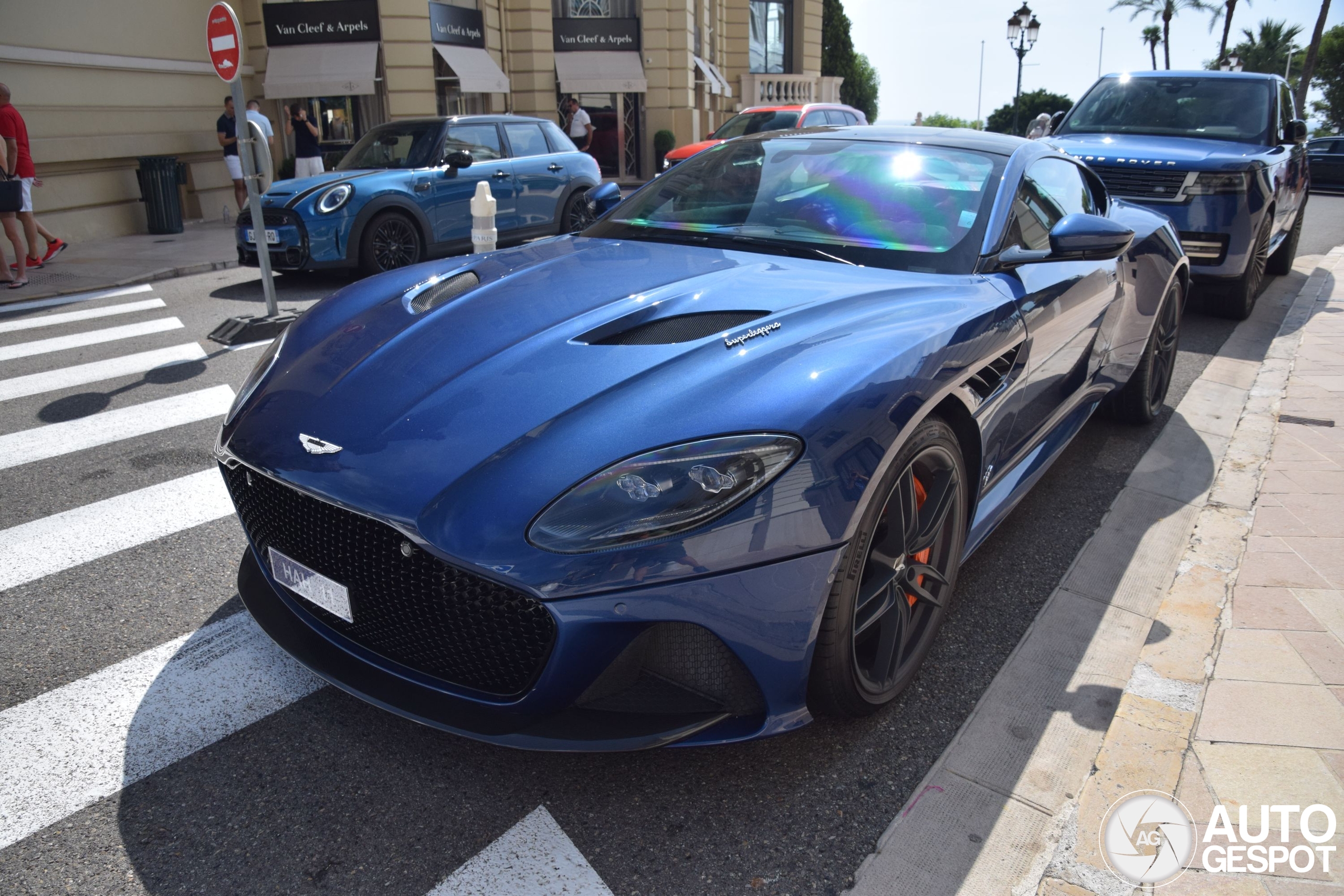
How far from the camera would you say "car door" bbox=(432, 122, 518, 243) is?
30.7ft

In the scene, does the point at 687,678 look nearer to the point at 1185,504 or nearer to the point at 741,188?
the point at 741,188

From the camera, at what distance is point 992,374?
272 centimetres

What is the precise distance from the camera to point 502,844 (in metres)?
2.06

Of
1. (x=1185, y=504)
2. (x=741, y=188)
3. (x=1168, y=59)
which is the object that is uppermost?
(x=1168, y=59)

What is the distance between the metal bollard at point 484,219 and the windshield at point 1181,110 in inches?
207

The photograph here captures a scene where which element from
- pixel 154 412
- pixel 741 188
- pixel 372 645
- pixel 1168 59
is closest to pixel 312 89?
pixel 154 412

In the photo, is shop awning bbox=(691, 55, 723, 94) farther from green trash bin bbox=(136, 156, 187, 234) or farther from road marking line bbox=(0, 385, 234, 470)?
road marking line bbox=(0, 385, 234, 470)

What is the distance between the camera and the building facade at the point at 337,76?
1288 cm

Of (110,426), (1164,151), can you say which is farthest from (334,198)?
(1164,151)

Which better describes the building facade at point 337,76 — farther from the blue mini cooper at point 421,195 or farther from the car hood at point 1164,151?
the car hood at point 1164,151

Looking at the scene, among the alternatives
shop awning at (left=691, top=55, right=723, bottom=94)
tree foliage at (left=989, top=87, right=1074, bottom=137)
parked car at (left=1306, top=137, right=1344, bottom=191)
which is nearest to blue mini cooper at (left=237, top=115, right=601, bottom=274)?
shop awning at (left=691, top=55, right=723, bottom=94)

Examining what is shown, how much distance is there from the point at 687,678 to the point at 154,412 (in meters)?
4.46

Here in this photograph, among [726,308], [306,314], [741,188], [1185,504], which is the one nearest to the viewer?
[726,308]

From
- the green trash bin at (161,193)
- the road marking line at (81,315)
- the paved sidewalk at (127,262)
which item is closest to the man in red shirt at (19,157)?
the paved sidewalk at (127,262)
